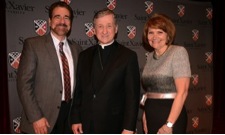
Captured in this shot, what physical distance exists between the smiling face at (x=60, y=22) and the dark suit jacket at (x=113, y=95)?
530mm

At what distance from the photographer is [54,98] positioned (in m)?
2.49

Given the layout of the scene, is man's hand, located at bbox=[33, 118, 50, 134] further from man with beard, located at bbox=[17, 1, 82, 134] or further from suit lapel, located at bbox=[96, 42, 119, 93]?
suit lapel, located at bbox=[96, 42, 119, 93]

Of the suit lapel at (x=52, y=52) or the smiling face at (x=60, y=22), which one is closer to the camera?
the suit lapel at (x=52, y=52)

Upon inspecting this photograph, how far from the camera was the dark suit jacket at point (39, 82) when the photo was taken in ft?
7.75

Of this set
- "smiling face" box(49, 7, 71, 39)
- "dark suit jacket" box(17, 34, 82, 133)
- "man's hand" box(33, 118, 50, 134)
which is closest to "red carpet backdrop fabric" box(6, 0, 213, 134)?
"smiling face" box(49, 7, 71, 39)

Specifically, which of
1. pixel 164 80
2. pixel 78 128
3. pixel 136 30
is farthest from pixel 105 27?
pixel 136 30

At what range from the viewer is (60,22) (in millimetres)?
2678

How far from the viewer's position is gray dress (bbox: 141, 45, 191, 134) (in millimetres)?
2117

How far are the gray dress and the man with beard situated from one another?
0.90m

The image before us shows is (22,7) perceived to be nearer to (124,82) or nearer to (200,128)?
(124,82)

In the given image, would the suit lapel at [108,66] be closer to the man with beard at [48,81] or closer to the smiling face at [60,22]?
the man with beard at [48,81]

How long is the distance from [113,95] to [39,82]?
0.82 m

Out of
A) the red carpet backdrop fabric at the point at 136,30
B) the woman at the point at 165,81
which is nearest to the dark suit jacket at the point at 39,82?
the red carpet backdrop fabric at the point at 136,30

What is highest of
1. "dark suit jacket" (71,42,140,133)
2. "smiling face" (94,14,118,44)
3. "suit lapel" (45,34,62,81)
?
"smiling face" (94,14,118,44)
